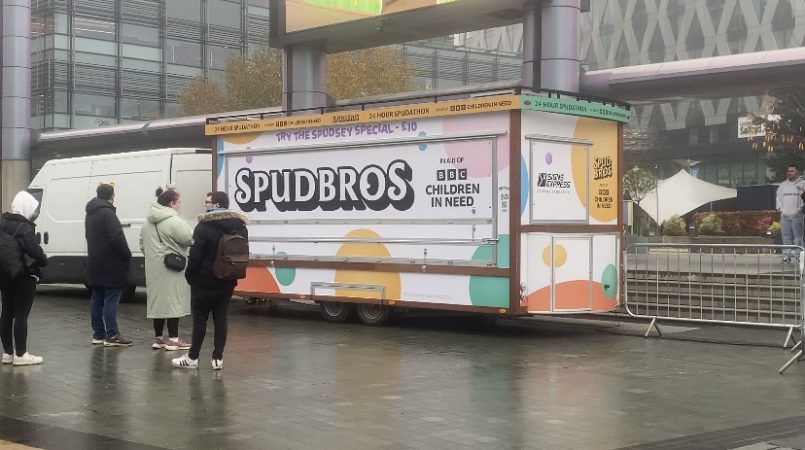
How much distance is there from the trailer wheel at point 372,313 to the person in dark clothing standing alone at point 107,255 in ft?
11.7

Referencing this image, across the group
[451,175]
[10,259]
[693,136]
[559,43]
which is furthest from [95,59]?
[10,259]

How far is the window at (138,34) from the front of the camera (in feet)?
167

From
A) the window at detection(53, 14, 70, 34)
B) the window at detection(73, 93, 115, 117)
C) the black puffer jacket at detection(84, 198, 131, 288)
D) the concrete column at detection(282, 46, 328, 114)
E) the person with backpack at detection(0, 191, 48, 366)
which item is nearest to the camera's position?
the person with backpack at detection(0, 191, 48, 366)

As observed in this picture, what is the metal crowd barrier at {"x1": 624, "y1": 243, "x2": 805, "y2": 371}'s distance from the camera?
10992 mm

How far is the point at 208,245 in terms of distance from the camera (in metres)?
8.33

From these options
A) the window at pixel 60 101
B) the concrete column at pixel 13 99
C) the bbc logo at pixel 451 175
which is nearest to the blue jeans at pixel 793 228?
the bbc logo at pixel 451 175

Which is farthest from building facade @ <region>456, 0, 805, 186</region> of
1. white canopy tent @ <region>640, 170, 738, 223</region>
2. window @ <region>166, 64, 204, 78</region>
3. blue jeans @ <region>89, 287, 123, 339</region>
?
blue jeans @ <region>89, 287, 123, 339</region>

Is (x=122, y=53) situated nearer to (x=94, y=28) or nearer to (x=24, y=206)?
(x=94, y=28)

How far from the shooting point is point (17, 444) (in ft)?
18.5

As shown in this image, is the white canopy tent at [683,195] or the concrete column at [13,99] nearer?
the white canopy tent at [683,195]

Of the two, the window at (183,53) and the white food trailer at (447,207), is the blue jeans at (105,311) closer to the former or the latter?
the white food trailer at (447,207)

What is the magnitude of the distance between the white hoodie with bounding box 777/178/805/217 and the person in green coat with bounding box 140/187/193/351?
9.40m

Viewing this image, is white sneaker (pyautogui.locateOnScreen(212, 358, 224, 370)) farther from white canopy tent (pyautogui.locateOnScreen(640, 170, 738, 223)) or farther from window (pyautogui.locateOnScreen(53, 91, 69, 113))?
window (pyautogui.locateOnScreen(53, 91, 69, 113))

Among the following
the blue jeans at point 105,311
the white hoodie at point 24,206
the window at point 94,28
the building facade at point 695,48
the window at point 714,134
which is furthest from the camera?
the window at point 714,134
